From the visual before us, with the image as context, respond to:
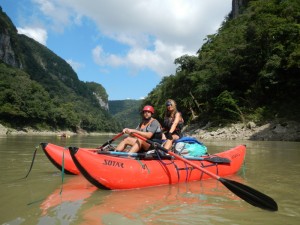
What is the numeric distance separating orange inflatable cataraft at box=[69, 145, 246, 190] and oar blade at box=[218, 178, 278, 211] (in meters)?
1.48

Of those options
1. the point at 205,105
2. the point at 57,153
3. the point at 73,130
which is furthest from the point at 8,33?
the point at 57,153

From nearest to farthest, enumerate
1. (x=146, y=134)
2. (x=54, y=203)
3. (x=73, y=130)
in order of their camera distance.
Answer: (x=54, y=203) < (x=146, y=134) < (x=73, y=130)

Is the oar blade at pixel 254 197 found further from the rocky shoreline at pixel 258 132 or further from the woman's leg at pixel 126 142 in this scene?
the rocky shoreline at pixel 258 132

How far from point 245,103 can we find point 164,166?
26091 mm

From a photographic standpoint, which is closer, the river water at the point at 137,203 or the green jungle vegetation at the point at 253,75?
the river water at the point at 137,203

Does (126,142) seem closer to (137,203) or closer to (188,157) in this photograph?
(188,157)

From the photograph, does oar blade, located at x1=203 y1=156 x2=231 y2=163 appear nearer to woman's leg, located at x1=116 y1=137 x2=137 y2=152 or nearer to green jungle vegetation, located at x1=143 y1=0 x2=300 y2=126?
woman's leg, located at x1=116 y1=137 x2=137 y2=152

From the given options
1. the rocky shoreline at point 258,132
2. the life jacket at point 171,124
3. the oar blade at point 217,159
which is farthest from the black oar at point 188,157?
the rocky shoreline at point 258,132

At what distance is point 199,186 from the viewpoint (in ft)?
20.3

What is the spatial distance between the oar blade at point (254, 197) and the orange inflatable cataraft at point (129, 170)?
4.87 ft

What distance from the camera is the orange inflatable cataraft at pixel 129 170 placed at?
17.3 ft

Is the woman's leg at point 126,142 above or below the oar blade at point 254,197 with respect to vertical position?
above

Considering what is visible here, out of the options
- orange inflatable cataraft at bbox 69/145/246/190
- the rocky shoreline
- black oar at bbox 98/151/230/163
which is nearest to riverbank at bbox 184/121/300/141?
the rocky shoreline

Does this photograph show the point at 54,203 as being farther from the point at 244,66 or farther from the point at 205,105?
the point at 205,105
